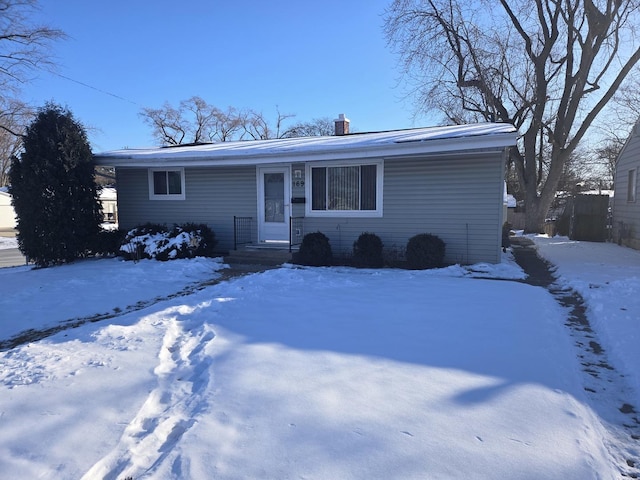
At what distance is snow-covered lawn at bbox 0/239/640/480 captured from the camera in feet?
7.35

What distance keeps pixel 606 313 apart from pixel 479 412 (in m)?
3.55

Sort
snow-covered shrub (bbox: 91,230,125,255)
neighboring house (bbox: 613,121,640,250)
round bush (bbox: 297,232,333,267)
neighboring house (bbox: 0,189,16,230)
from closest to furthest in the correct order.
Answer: round bush (bbox: 297,232,333,267) < snow-covered shrub (bbox: 91,230,125,255) < neighboring house (bbox: 613,121,640,250) < neighboring house (bbox: 0,189,16,230)

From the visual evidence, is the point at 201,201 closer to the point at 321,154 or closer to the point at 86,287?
the point at 321,154

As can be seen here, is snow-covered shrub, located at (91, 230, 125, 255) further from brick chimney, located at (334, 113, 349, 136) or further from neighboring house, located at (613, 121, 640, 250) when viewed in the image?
neighboring house, located at (613, 121, 640, 250)

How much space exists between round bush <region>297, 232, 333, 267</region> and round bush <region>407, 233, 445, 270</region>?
1872 millimetres

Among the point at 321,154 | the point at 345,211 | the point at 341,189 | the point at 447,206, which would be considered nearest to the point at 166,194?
the point at 321,154

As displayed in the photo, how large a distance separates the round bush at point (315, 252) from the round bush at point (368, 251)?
69cm

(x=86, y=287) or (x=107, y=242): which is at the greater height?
(x=107, y=242)

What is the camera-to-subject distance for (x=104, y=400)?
2.91m

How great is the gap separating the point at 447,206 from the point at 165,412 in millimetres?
7730

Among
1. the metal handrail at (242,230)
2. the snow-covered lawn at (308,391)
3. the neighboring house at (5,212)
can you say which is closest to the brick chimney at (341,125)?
the metal handrail at (242,230)

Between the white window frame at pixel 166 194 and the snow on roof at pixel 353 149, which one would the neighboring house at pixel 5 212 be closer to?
the white window frame at pixel 166 194

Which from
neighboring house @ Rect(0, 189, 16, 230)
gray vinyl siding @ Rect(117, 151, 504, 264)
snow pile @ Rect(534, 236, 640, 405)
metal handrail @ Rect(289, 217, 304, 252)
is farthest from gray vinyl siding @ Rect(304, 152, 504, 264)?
neighboring house @ Rect(0, 189, 16, 230)

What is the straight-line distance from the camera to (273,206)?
10.8 m
